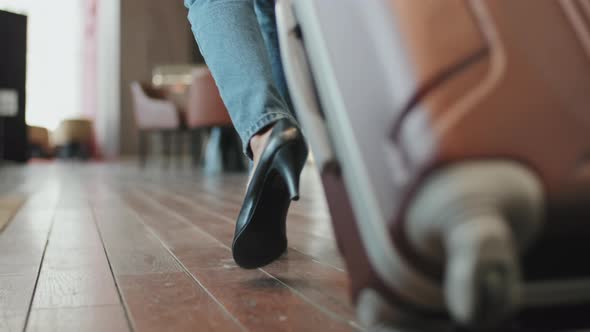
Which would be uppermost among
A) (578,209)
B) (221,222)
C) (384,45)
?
(384,45)

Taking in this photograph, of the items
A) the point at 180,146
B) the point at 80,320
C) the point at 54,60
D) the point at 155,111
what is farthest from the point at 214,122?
the point at 54,60

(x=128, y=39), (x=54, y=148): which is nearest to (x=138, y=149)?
(x=128, y=39)

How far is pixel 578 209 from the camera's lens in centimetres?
40

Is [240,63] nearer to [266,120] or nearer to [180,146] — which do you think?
[266,120]

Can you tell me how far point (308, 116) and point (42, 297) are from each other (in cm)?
38

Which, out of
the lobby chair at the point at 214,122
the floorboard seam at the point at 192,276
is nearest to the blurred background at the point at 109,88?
the lobby chair at the point at 214,122

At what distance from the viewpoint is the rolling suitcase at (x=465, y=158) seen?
361mm

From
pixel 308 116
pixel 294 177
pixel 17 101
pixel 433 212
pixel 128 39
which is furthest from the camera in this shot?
pixel 128 39

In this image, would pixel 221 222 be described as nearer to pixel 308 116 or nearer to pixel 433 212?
pixel 308 116

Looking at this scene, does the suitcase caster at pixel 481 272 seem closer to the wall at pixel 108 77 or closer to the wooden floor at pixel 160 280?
the wooden floor at pixel 160 280

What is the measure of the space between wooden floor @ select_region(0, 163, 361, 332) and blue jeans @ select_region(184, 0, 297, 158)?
0.57 feet

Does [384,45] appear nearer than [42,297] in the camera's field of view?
Yes

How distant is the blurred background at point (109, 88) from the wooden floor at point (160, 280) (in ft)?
9.81

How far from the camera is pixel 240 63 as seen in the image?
2.40ft
